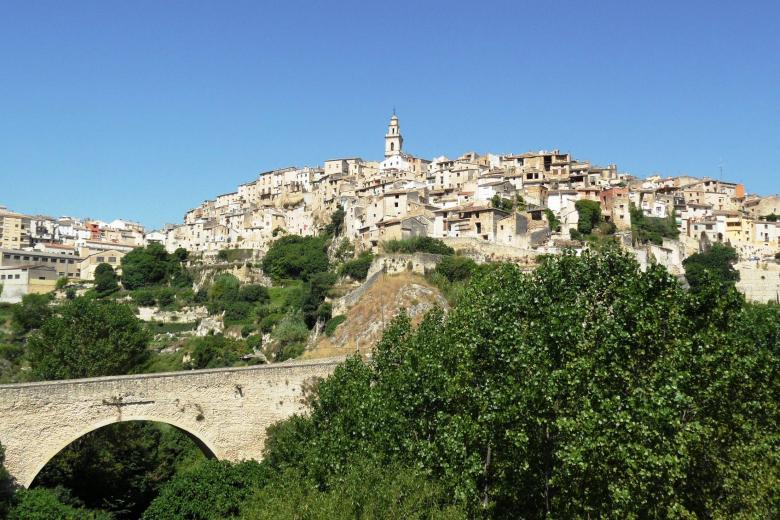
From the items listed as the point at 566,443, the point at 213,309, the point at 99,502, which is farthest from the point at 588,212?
the point at 566,443

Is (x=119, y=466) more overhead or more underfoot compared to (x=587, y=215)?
more underfoot

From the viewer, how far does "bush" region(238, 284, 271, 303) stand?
67.6 m

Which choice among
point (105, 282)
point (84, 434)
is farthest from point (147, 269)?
point (84, 434)

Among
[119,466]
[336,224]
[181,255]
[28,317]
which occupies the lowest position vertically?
[119,466]

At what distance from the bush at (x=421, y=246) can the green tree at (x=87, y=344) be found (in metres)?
22.6

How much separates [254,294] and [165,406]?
43.2 metres

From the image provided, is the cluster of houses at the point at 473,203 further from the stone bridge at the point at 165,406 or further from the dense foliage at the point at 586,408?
the dense foliage at the point at 586,408

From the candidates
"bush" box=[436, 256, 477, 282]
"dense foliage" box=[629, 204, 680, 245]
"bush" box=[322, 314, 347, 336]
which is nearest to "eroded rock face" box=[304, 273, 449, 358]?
"bush" box=[322, 314, 347, 336]

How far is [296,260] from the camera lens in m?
71.6

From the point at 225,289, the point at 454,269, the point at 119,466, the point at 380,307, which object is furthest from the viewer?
the point at 225,289

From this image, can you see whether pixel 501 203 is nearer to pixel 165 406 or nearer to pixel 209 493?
pixel 165 406

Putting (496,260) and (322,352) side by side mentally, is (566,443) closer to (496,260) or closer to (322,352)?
(322,352)

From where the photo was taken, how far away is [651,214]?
73.1m

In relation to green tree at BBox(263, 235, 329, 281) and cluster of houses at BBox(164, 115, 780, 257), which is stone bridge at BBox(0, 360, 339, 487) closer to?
cluster of houses at BBox(164, 115, 780, 257)
